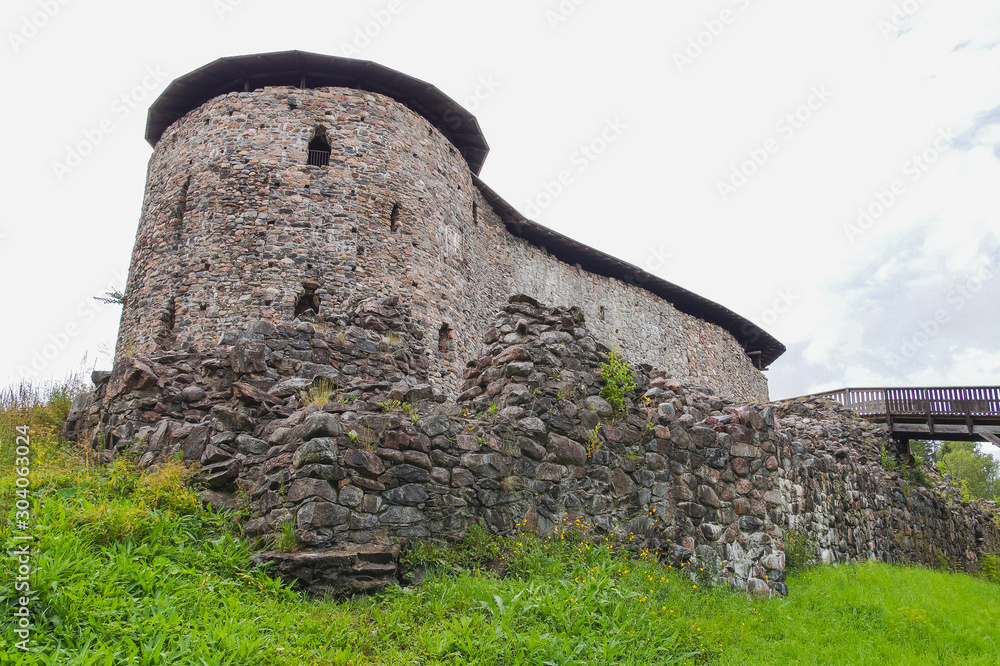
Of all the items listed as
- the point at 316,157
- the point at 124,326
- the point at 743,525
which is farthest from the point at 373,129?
the point at 743,525

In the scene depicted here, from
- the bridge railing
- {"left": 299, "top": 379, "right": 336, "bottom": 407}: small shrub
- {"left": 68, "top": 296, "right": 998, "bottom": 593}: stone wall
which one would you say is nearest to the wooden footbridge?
the bridge railing

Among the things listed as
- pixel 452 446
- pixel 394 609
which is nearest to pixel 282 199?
pixel 452 446

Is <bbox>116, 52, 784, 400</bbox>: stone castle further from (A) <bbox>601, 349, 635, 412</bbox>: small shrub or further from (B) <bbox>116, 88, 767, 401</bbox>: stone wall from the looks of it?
(A) <bbox>601, 349, 635, 412</bbox>: small shrub

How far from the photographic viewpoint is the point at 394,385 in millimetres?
7305

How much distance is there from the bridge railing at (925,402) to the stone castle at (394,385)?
145 cm

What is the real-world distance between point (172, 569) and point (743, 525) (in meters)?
5.73

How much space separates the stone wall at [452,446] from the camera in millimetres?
5355

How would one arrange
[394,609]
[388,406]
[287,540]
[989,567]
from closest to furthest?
[394,609], [287,540], [388,406], [989,567]

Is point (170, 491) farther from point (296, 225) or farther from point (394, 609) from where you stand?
point (296, 225)

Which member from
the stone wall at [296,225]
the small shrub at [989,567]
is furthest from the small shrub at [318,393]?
the small shrub at [989,567]

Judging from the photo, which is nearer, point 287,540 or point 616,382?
point 287,540

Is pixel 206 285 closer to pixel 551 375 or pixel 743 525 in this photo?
pixel 551 375

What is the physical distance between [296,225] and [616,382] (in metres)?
9.12

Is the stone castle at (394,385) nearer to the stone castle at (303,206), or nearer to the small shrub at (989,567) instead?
the stone castle at (303,206)
